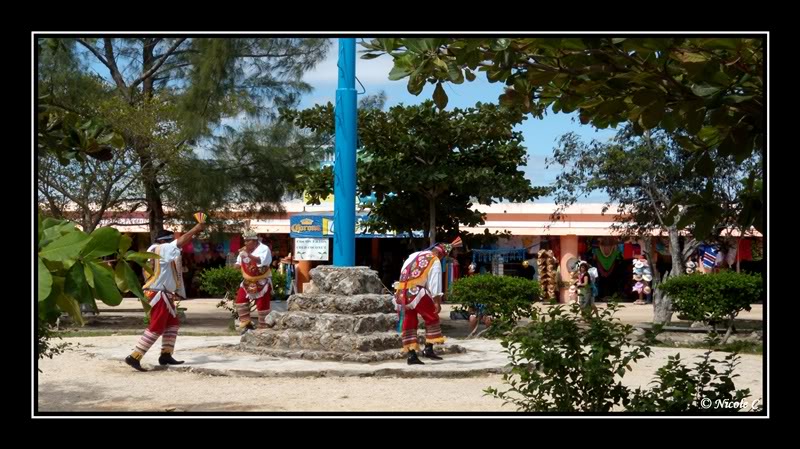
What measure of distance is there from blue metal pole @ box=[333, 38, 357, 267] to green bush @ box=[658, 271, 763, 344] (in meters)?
5.25

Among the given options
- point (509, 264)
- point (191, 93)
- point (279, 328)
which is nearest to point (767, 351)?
point (279, 328)

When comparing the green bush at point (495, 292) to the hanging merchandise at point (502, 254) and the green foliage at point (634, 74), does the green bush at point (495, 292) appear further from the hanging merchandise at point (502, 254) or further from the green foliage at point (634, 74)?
the hanging merchandise at point (502, 254)

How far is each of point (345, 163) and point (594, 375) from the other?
6.73 m

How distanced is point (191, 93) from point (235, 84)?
880 mm

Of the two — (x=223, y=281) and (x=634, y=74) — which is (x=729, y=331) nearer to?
(x=223, y=281)

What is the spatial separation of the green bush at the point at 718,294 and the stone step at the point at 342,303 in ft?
15.8

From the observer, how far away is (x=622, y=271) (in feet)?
90.2

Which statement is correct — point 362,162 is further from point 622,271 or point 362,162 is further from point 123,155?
point 622,271

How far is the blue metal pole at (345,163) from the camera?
11250 mm

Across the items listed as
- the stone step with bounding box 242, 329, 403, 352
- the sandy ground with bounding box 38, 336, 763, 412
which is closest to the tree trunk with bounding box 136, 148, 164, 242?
the stone step with bounding box 242, 329, 403, 352

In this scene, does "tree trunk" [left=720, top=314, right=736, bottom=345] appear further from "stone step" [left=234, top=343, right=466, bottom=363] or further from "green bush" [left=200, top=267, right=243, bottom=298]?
"green bush" [left=200, top=267, right=243, bottom=298]

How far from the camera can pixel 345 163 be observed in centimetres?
1131

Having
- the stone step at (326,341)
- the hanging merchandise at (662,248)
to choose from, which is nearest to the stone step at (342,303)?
the stone step at (326,341)

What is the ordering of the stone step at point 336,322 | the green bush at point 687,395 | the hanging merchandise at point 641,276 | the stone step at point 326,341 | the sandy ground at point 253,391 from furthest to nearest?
the hanging merchandise at point 641,276 → the stone step at point 336,322 → the stone step at point 326,341 → the sandy ground at point 253,391 → the green bush at point 687,395
